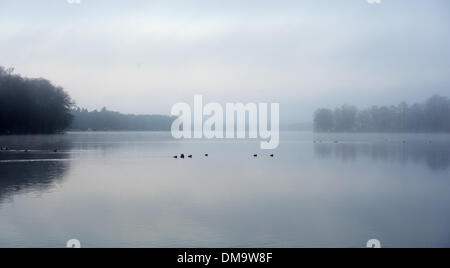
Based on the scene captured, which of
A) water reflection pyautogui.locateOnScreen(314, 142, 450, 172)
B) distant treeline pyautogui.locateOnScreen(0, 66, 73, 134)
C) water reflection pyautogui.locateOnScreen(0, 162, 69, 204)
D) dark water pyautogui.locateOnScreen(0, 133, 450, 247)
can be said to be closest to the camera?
dark water pyautogui.locateOnScreen(0, 133, 450, 247)

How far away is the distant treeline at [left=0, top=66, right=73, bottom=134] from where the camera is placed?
253ft

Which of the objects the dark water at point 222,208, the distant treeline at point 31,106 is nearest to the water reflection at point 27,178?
the dark water at point 222,208

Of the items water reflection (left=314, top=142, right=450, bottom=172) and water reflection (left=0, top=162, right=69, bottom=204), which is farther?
water reflection (left=314, top=142, right=450, bottom=172)

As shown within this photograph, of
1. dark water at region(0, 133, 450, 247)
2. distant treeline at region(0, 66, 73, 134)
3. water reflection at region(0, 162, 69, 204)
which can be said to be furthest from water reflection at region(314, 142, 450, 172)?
distant treeline at region(0, 66, 73, 134)

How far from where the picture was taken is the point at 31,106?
80438 mm

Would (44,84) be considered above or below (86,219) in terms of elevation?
above

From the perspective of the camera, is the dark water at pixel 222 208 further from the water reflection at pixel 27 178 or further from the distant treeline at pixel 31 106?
the distant treeline at pixel 31 106

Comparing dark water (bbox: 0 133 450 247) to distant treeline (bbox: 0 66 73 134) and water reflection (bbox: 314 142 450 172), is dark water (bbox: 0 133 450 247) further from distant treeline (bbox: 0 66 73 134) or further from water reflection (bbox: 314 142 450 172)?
distant treeline (bbox: 0 66 73 134)

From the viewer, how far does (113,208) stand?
1430 cm

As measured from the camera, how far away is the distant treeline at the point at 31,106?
7719 cm
